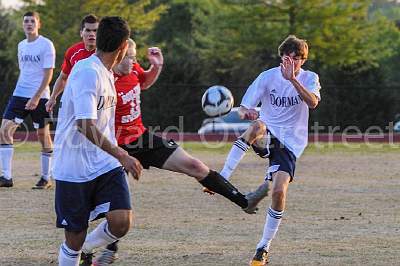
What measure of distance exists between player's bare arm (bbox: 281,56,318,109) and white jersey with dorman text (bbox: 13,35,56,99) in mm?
5842

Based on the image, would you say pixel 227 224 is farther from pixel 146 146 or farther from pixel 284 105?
pixel 146 146

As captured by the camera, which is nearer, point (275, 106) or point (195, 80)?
point (275, 106)

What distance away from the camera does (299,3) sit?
1457 inches

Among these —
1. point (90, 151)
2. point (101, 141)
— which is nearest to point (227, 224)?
point (90, 151)

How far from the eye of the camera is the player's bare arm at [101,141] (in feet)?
18.9

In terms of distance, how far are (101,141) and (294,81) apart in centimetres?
265

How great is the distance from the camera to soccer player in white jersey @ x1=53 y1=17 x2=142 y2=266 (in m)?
5.93

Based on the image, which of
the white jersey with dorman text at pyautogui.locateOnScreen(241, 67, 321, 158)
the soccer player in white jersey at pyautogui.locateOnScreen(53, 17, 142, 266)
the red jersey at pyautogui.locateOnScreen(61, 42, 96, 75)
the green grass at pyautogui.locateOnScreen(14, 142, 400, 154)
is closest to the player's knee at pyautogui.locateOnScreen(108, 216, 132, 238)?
the soccer player in white jersey at pyautogui.locateOnScreen(53, 17, 142, 266)

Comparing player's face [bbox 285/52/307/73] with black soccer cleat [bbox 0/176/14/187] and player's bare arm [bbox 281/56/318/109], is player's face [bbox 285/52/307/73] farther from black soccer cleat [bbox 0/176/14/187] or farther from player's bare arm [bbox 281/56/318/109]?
black soccer cleat [bbox 0/176/14/187]

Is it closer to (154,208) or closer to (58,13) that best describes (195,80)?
(58,13)

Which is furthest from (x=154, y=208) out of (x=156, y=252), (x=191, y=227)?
(x=156, y=252)

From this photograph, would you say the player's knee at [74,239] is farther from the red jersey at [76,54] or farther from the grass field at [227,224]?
the red jersey at [76,54]

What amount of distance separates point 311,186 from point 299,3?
23.5 metres

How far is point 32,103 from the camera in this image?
12.8 meters
